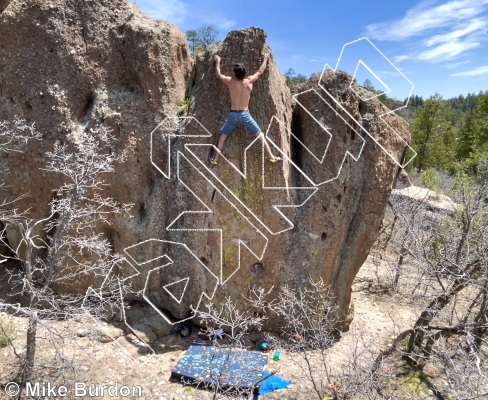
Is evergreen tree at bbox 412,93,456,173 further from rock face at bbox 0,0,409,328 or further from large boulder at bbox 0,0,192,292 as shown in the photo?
large boulder at bbox 0,0,192,292

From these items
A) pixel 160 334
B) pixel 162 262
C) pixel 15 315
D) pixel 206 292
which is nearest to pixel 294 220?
pixel 206 292

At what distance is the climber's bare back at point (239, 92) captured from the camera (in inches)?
198

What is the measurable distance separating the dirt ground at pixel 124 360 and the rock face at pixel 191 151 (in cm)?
106

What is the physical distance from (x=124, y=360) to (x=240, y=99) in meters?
4.36

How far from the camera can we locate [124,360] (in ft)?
17.8

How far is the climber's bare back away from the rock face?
1.30 feet

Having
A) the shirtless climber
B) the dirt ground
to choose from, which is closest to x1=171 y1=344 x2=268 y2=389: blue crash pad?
the dirt ground

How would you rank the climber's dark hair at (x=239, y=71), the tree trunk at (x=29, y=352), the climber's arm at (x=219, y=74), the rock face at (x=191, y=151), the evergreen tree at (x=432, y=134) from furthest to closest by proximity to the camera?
1. the evergreen tree at (x=432, y=134)
2. the rock face at (x=191, y=151)
3. the climber's arm at (x=219, y=74)
4. the climber's dark hair at (x=239, y=71)
5. the tree trunk at (x=29, y=352)

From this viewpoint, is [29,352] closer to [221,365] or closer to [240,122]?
[221,365]

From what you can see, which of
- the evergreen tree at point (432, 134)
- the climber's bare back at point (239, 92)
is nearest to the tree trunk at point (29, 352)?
the climber's bare back at point (239, 92)

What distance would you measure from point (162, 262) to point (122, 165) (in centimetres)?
183

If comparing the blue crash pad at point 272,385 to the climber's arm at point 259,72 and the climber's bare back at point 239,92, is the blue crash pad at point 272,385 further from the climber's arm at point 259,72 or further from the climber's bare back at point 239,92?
the climber's arm at point 259,72

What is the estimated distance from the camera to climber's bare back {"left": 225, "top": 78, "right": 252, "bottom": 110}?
5.02 metres

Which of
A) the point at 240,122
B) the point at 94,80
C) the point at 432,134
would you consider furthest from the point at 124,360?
the point at 432,134
